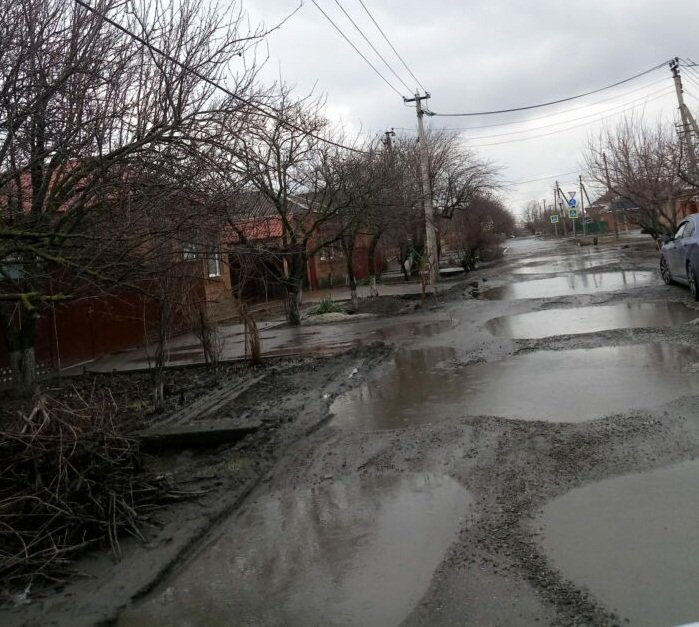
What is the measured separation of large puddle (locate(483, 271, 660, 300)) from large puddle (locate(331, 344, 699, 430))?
26.9 ft

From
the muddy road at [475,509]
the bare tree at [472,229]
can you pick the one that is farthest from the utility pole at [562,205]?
the muddy road at [475,509]

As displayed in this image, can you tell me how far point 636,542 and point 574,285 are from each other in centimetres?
1572

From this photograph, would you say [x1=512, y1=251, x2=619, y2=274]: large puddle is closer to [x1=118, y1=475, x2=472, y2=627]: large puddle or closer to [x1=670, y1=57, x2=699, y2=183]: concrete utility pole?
[x1=670, y1=57, x2=699, y2=183]: concrete utility pole

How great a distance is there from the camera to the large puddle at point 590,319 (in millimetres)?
10461

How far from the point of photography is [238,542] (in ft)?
13.5

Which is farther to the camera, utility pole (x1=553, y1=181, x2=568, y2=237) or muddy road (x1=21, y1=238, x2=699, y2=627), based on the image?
utility pole (x1=553, y1=181, x2=568, y2=237)

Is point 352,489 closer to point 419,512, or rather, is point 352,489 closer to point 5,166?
point 419,512

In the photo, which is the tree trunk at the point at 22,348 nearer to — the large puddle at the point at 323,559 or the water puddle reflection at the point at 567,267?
the large puddle at the point at 323,559

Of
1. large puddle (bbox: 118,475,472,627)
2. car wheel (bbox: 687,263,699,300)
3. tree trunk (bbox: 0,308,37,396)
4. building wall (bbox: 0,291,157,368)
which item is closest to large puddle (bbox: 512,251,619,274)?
car wheel (bbox: 687,263,699,300)

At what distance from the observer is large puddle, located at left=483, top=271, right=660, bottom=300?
1666 centimetres

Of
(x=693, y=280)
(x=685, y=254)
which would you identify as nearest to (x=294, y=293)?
(x=685, y=254)

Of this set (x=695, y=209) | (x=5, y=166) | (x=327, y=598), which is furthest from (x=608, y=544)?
(x=695, y=209)

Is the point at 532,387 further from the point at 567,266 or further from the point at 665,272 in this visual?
the point at 567,266

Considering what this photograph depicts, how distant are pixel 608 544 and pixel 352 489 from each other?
1896 millimetres
